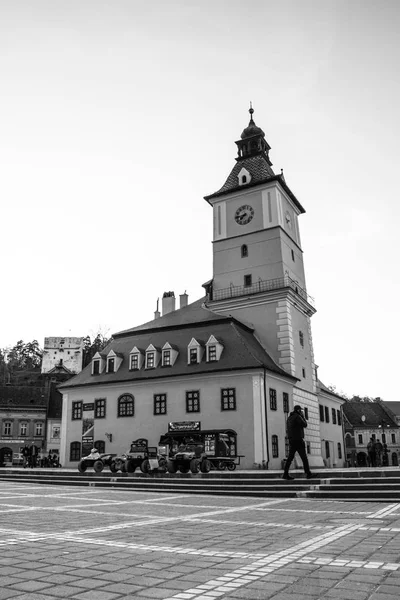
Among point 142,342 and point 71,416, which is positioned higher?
point 142,342

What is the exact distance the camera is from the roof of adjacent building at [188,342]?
33.6 m

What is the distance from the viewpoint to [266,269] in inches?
1583

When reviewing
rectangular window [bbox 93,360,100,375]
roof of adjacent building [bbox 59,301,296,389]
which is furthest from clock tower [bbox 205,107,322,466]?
rectangular window [bbox 93,360,100,375]

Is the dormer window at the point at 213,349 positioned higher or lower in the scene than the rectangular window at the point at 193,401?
higher

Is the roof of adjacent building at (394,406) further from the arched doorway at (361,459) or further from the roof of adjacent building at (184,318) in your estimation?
→ the roof of adjacent building at (184,318)

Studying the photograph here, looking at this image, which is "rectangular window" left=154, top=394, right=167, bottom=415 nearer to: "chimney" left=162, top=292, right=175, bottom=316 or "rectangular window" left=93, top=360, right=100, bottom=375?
"rectangular window" left=93, top=360, right=100, bottom=375

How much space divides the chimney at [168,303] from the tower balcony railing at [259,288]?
5.18m

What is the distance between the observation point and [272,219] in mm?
40938

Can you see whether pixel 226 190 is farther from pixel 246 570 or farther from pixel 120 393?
pixel 246 570

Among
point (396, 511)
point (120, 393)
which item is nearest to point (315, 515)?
point (396, 511)

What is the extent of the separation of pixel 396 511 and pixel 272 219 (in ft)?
107

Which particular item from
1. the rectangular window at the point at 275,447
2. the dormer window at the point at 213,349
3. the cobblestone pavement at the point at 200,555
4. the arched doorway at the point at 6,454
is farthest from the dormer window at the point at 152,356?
the arched doorway at the point at 6,454

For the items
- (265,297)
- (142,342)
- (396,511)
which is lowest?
(396,511)

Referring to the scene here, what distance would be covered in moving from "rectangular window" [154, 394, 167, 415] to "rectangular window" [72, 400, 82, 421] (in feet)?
23.2
